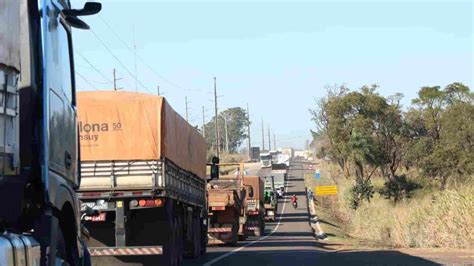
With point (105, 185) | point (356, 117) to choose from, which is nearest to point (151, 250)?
point (105, 185)

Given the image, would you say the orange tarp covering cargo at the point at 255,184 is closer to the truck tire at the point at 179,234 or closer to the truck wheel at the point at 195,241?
the truck wheel at the point at 195,241

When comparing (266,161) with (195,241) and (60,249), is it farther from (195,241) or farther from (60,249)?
(60,249)

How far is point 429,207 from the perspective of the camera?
1284 inches

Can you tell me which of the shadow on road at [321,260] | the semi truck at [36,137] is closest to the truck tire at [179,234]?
the shadow on road at [321,260]

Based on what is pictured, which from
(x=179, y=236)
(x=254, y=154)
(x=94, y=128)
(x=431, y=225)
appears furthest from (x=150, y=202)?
(x=254, y=154)

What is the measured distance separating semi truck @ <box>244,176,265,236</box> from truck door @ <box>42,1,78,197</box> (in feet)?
110

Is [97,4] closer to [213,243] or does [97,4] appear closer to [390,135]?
A: [213,243]

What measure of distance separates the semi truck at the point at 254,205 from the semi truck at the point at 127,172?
84.3ft

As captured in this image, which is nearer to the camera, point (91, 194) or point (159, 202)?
point (91, 194)

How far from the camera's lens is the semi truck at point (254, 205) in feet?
134

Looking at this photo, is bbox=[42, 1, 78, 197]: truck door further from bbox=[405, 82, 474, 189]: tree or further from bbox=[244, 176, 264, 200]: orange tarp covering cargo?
bbox=[405, 82, 474, 189]: tree

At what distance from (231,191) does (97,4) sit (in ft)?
77.6

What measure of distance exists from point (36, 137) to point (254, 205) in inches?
1422

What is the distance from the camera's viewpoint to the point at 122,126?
47.1ft
